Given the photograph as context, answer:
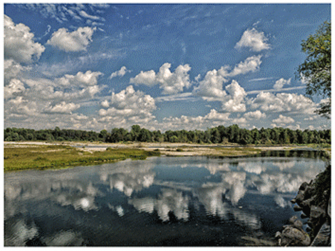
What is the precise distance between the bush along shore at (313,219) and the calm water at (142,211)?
1318mm

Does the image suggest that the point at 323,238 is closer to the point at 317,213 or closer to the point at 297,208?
the point at 317,213

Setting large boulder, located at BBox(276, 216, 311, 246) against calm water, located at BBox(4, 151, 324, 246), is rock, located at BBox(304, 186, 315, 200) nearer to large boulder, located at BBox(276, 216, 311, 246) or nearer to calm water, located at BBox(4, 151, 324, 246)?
calm water, located at BBox(4, 151, 324, 246)

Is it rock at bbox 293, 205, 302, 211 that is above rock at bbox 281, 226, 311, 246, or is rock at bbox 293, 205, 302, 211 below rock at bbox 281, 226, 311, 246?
below

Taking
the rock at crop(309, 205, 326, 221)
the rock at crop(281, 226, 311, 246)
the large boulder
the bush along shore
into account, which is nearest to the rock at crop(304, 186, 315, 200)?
the bush along shore

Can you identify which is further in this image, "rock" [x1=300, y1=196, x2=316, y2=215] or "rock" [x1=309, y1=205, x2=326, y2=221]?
"rock" [x1=300, y1=196, x2=316, y2=215]

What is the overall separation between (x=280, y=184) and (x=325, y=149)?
1899 cm

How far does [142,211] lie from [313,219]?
56.0ft

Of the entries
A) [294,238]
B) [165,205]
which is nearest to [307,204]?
[294,238]

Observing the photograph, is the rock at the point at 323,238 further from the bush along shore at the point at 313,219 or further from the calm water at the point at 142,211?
the calm water at the point at 142,211

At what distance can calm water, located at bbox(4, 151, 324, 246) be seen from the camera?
1688 cm

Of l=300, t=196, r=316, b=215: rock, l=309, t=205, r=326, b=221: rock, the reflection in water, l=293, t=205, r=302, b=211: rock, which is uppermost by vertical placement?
l=309, t=205, r=326, b=221: rock

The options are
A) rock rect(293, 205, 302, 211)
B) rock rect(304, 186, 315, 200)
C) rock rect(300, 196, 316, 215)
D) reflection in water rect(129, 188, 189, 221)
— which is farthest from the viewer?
rock rect(304, 186, 315, 200)

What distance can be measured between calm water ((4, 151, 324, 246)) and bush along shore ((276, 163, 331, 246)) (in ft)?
4.32

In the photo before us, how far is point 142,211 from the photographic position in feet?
73.8
